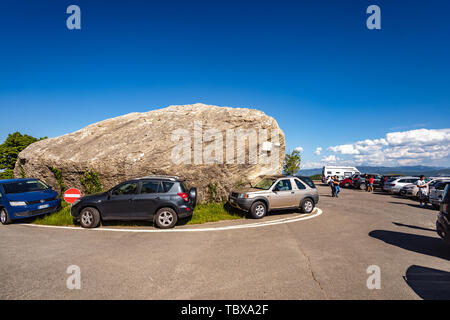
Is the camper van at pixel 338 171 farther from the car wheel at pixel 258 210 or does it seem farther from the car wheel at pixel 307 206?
the car wheel at pixel 258 210

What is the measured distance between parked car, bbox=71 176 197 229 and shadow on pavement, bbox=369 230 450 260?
6.03 m

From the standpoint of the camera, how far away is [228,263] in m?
4.02

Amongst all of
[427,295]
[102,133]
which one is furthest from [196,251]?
[102,133]

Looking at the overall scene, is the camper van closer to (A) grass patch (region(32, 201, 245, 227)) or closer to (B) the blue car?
(A) grass patch (region(32, 201, 245, 227))

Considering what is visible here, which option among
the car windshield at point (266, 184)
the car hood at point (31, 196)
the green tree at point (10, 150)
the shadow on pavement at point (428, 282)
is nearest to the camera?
the shadow on pavement at point (428, 282)

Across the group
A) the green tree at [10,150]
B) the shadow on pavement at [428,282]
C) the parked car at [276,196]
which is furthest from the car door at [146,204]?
the green tree at [10,150]

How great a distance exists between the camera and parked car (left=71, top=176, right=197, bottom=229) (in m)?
6.64

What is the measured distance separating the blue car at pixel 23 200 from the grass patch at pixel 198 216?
385mm

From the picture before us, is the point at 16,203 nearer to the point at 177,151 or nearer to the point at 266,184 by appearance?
the point at 177,151

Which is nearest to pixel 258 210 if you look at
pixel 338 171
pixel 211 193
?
pixel 211 193

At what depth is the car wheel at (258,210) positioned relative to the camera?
7.87 metres

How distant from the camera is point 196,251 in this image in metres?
4.67
